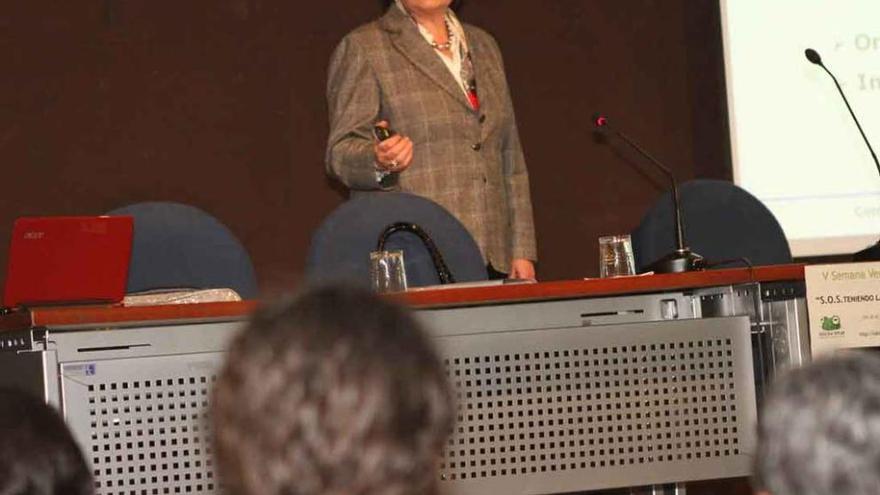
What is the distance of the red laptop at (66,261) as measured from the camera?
2814 mm

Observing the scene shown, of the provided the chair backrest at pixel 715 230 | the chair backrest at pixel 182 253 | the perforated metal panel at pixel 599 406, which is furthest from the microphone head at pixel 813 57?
the chair backrest at pixel 182 253

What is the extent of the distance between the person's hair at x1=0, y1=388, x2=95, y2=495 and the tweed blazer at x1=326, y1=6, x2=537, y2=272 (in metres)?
3.18

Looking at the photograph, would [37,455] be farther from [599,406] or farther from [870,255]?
[870,255]

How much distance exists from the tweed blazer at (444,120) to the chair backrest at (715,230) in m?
0.40

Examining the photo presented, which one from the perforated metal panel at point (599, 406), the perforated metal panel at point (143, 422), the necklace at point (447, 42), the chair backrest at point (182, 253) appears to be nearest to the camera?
the perforated metal panel at point (143, 422)

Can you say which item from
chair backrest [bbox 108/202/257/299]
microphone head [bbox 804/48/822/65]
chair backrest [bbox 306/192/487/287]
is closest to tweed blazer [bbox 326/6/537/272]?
chair backrest [bbox 306/192/487/287]

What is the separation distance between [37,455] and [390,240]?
2827 mm

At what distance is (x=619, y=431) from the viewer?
307cm

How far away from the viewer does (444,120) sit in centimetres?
449

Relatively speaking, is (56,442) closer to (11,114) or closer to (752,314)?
(752,314)

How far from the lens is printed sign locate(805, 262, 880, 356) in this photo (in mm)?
3133

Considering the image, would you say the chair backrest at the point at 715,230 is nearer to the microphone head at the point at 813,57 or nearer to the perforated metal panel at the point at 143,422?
the microphone head at the point at 813,57

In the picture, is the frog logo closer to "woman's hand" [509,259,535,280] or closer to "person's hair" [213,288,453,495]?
"woman's hand" [509,259,535,280]

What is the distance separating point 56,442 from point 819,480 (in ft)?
1.82
